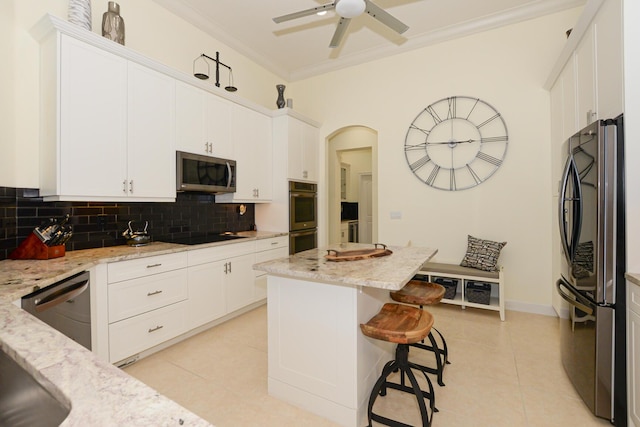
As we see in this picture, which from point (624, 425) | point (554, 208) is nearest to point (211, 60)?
point (554, 208)

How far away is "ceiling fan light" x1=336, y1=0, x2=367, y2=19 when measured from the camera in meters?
2.19

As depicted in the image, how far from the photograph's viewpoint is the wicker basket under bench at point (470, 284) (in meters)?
3.23

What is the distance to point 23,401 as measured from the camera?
2.37ft

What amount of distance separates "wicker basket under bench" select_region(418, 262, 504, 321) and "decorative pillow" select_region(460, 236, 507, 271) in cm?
7

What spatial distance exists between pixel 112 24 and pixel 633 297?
3956 mm

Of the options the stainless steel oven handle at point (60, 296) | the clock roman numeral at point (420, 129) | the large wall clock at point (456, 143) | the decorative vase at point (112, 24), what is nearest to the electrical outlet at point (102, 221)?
the stainless steel oven handle at point (60, 296)

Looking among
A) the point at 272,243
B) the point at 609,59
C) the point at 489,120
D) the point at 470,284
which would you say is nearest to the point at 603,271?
the point at 609,59

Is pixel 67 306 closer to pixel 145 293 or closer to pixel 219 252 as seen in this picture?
pixel 145 293

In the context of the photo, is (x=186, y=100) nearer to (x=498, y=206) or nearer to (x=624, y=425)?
(x=498, y=206)

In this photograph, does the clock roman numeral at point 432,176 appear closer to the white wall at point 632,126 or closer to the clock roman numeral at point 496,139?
the clock roman numeral at point 496,139

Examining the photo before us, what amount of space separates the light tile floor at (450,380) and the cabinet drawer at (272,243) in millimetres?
914

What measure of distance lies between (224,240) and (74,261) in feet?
4.44

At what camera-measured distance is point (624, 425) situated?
1.62m

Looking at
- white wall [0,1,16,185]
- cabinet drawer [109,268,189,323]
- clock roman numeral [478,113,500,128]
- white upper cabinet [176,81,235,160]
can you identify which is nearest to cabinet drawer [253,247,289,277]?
cabinet drawer [109,268,189,323]
